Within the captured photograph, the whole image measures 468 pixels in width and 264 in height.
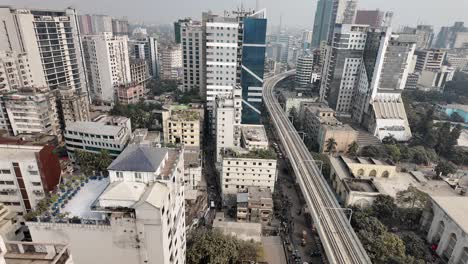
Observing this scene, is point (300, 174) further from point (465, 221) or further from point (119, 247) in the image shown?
point (119, 247)

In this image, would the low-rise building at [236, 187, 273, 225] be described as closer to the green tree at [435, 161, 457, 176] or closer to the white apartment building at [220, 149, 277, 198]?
the white apartment building at [220, 149, 277, 198]

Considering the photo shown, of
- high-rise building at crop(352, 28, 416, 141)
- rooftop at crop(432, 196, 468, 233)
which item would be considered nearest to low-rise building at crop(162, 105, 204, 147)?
rooftop at crop(432, 196, 468, 233)

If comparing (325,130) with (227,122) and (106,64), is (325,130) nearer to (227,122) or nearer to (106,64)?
(227,122)

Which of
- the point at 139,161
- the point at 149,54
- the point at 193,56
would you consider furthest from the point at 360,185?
the point at 149,54

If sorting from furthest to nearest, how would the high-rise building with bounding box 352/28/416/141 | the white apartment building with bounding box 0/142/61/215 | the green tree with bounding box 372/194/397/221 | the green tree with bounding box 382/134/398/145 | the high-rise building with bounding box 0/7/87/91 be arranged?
the high-rise building with bounding box 352/28/416/141, the green tree with bounding box 382/134/398/145, the high-rise building with bounding box 0/7/87/91, the green tree with bounding box 372/194/397/221, the white apartment building with bounding box 0/142/61/215

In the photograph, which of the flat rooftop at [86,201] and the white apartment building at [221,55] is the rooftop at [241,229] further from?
the white apartment building at [221,55]

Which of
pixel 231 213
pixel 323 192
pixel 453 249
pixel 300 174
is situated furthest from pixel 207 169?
pixel 453 249
